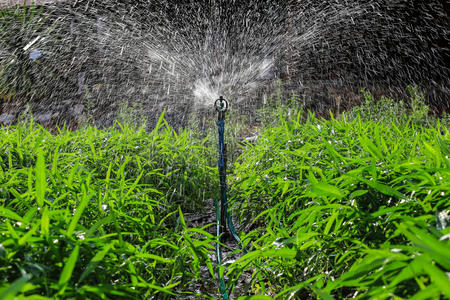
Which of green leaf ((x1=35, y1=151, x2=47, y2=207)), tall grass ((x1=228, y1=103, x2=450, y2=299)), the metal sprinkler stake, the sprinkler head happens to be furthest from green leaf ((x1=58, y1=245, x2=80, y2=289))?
the sprinkler head

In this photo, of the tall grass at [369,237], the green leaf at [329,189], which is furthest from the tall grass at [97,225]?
the green leaf at [329,189]

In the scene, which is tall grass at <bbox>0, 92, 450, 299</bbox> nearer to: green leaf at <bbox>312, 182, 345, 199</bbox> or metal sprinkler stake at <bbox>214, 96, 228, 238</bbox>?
green leaf at <bbox>312, 182, 345, 199</bbox>

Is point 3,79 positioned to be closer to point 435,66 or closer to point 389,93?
point 389,93

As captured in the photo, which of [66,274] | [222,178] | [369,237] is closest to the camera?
[66,274]

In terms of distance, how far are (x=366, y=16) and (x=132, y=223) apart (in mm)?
8574

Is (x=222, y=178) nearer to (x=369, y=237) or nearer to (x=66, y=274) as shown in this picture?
(x=369, y=237)

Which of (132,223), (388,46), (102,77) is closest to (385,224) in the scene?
(132,223)

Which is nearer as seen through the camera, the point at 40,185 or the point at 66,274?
the point at 66,274

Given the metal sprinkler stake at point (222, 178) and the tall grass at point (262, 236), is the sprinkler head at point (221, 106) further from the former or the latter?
the tall grass at point (262, 236)

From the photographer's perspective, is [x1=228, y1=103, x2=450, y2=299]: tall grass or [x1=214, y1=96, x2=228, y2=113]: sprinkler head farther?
[x1=214, y1=96, x2=228, y2=113]: sprinkler head

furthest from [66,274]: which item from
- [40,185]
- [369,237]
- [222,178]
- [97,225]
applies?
[222,178]

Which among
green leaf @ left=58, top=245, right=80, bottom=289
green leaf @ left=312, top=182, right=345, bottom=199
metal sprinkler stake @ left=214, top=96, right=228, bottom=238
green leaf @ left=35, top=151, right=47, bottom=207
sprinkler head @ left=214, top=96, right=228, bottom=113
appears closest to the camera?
green leaf @ left=58, top=245, right=80, bottom=289

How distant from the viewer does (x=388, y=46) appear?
7512 millimetres

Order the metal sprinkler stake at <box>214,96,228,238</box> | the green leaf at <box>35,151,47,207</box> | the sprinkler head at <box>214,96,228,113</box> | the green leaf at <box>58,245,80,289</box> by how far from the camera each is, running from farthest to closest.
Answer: the sprinkler head at <box>214,96,228,113</box> < the metal sprinkler stake at <box>214,96,228,238</box> < the green leaf at <box>35,151,47,207</box> < the green leaf at <box>58,245,80,289</box>
